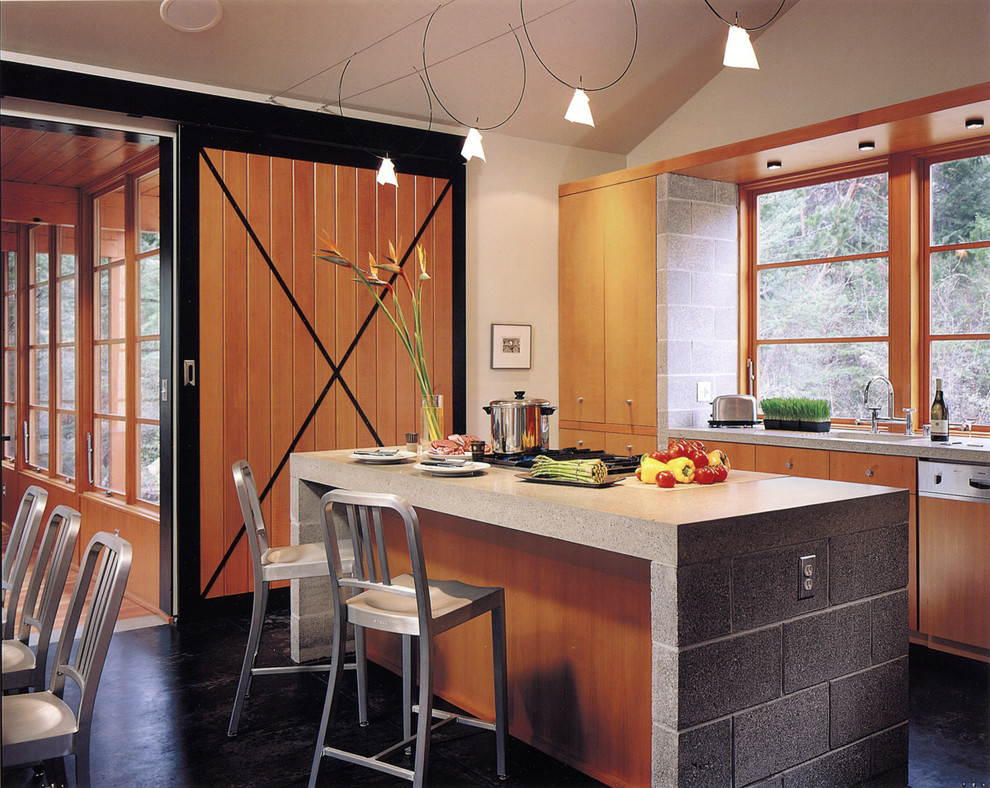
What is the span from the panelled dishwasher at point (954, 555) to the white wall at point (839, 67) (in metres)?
1.88

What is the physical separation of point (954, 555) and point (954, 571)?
0.22 feet

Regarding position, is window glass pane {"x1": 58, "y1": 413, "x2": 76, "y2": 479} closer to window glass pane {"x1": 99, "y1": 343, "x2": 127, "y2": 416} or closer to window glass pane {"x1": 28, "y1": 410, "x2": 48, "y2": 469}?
window glass pane {"x1": 28, "y1": 410, "x2": 48, "y2": 469}

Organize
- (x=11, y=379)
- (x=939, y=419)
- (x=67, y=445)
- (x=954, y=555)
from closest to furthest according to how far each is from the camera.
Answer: (x=954, y=555) → (x=939, y=419) → (x=67, y=445) → (x=11, y=379)

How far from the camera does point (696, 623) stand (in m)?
2.04

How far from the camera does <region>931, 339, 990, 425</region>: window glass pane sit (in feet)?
13.6

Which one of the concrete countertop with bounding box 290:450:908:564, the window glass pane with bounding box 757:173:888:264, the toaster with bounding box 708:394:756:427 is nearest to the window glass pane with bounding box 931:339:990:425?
the window glass pane with bounding box 757:173:888:264

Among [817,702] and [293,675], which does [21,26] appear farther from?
[817,702]

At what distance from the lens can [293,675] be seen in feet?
11.7

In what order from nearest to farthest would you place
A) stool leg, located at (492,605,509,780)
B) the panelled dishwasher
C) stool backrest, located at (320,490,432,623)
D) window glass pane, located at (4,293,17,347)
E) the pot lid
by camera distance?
stool backrest, located at (320,490,432,623)
stool leg, located at (492,605,509,780)
the pot lid
the panelled dishwasher
window glass pane, located at (4,293,17,347)

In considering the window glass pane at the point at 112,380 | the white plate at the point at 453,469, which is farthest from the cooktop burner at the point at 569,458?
the window glass pane at the point at 112,380

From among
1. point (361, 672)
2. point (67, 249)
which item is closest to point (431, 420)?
point (361, 672)

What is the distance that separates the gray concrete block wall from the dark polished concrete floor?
0.33m

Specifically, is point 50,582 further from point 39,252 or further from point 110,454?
point 39,252

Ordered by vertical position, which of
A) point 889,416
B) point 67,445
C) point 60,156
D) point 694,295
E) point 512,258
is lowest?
point 67,445
